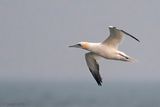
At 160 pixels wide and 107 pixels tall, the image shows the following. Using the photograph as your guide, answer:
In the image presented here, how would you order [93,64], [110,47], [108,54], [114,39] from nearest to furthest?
[108,54], [110,47], [114,39], [93,64]

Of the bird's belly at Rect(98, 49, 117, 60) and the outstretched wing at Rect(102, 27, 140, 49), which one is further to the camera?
the outstretched wing at Rect(102, 27, 140, 49)

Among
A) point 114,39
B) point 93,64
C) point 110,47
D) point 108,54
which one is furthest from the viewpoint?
point 93,64

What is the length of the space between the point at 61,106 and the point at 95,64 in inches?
2273

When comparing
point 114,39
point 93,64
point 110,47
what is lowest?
point 93,64

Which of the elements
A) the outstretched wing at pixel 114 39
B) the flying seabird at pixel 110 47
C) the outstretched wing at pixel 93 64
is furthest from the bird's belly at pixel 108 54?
the outstretched wing at pixel 93 64

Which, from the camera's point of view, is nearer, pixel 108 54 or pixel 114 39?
pixel 108 54

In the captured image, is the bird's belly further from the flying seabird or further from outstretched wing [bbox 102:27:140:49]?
outstretched wing [bbox 102:27:140:49]

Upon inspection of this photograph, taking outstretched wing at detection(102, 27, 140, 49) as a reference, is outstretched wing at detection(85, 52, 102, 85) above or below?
below

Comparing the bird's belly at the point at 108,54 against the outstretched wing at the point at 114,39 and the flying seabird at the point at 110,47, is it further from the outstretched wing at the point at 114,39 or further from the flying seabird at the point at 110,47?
the outstretched wing at the point at 114,39

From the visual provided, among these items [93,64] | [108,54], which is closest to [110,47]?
[108,54]

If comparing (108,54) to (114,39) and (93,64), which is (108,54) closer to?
(114,39)

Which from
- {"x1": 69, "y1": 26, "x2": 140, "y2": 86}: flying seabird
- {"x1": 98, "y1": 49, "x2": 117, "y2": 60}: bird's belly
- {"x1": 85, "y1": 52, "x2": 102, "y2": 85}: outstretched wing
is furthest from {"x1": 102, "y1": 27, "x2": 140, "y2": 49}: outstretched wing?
{"x1": 85, "y1": 52, "x2": 102, "y2": 85}: outstretched wing

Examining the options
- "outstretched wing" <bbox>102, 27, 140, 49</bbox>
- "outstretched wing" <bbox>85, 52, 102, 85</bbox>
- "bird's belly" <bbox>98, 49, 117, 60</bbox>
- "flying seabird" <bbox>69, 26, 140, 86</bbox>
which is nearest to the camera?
"flying seabird" <bbox>69, 26, 140, 86</bbox>

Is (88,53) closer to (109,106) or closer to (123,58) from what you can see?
(123,58)
